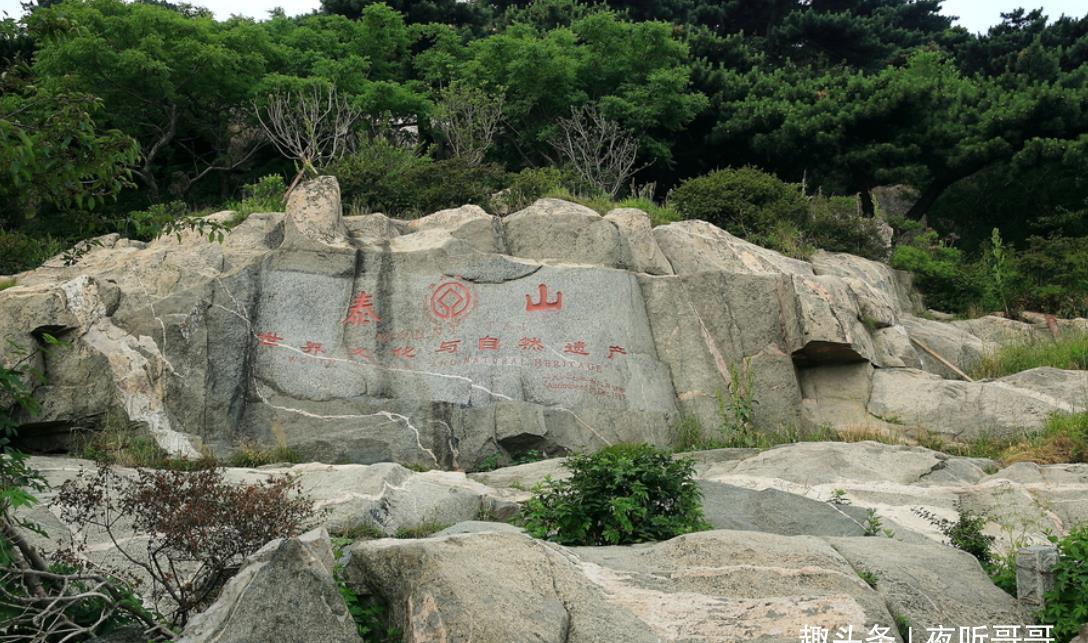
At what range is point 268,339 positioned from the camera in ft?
47.8

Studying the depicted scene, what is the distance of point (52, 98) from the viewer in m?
7.33

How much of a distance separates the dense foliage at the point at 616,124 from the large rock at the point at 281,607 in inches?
469

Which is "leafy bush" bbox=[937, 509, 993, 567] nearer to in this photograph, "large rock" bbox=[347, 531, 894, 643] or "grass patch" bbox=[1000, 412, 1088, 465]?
"large rock" bbox=[347, 531, 894, 643]

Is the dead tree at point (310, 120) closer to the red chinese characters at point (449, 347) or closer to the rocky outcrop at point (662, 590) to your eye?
the red chinese characters at point (449, 347)

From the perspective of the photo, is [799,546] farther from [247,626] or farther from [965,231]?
[965,231]

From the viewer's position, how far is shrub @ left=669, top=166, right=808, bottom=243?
18578 millimetres

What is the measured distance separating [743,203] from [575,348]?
532 centimetres

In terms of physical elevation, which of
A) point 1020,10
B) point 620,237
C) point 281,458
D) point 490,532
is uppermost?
point 1020,10

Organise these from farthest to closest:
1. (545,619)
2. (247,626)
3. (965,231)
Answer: (965,231), (545,619), (247,626)

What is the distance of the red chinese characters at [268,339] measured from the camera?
14.5 m

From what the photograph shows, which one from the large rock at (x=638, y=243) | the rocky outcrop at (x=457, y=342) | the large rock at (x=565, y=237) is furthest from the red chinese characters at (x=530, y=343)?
the large rock at (x=638, y=243)

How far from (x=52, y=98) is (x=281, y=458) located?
6837 mm

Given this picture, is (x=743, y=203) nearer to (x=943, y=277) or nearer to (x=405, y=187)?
(x=943, y=277)

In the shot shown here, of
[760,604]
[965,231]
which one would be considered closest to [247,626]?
[760,604]
